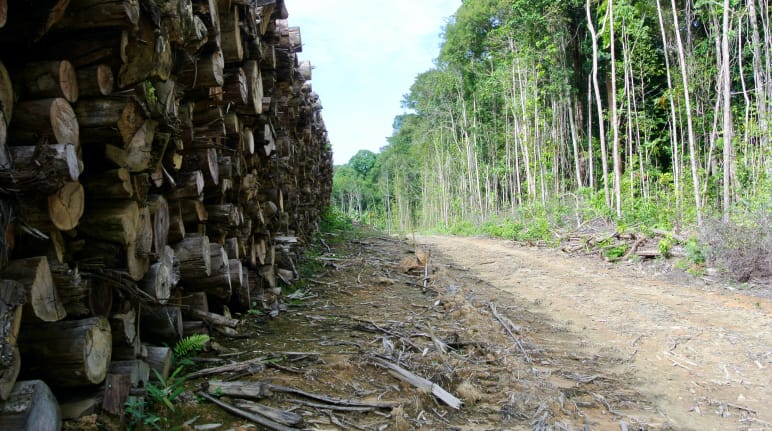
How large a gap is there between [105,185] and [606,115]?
15.7 m

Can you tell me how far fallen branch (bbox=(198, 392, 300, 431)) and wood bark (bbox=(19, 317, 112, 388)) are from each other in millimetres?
622

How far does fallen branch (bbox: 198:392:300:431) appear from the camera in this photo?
226cm

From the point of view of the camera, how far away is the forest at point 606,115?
10578 mm

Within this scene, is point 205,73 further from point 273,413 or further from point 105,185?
point 273,413

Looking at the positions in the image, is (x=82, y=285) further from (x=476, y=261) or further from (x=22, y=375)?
(x=476, y=261)

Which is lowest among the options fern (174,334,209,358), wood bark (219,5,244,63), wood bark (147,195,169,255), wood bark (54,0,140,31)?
fern (174,334,209,358)

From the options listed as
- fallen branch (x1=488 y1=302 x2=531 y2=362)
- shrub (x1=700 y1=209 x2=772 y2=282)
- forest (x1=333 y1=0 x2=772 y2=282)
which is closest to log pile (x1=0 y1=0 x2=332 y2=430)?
fallen branch (x1=488 y1=302 x2=531 y2=362)

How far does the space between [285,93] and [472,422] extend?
160 inches

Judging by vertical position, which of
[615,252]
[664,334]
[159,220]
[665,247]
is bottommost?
[664,334]

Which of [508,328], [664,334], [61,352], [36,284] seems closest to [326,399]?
[61,352]

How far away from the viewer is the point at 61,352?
180 centimetres

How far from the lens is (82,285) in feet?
6.34

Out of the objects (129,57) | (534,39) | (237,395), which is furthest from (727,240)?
(534,39)

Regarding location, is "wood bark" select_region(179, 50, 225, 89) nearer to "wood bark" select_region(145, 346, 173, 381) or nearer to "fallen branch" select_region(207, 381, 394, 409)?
"wood bark" select_region(145, 346, 173, 381)
